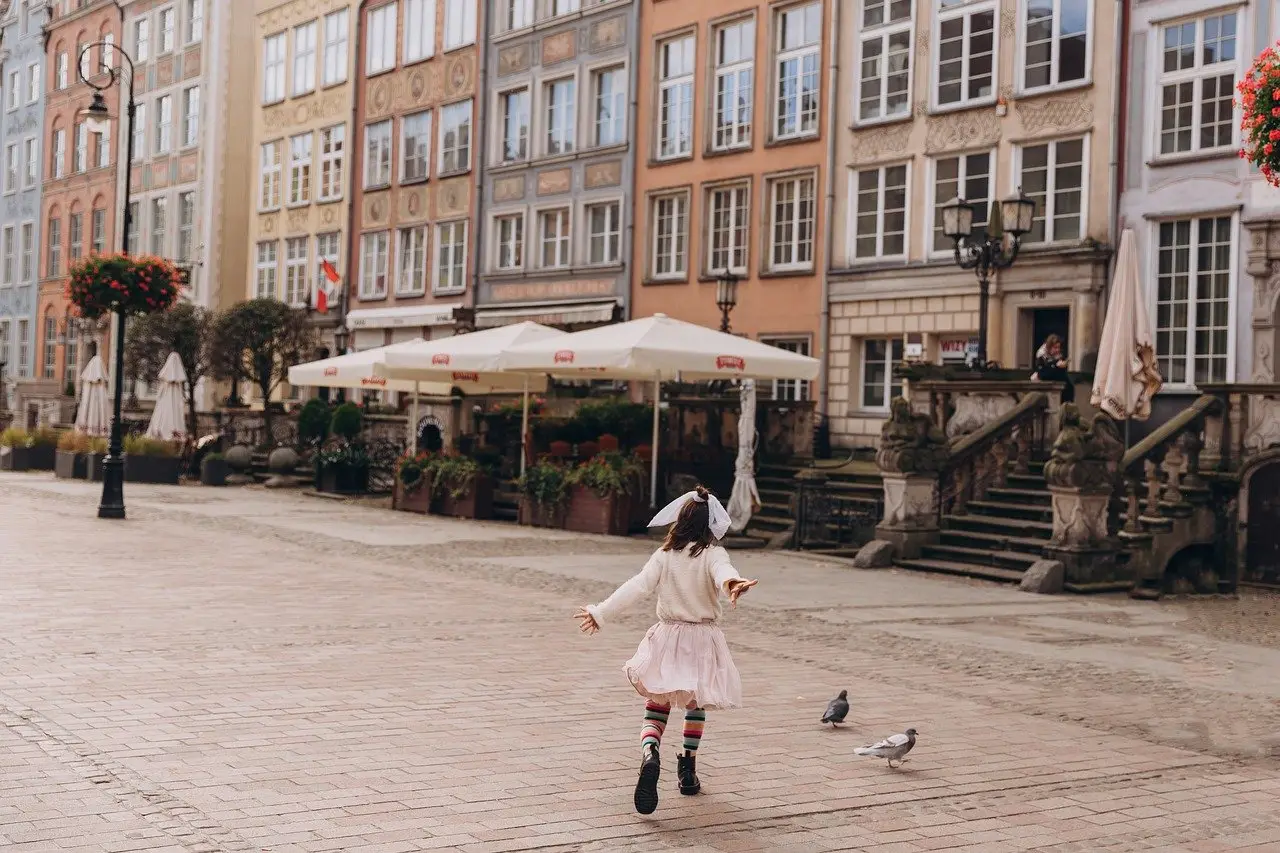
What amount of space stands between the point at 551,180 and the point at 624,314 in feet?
14.4

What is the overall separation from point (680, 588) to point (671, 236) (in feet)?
86.4

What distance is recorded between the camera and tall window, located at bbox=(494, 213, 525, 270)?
37094 millimetres

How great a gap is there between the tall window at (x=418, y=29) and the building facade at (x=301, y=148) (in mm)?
2405

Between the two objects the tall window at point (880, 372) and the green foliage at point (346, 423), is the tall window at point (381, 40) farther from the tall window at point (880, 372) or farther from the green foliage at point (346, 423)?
the tall window at point (880, 372)

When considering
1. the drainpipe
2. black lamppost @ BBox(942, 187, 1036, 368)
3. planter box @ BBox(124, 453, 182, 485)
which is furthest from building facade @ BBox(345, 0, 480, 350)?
black lamppost @ BBox(942, 187, 1036, 368)

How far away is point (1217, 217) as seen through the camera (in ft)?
73.9

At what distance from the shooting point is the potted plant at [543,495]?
23.1m

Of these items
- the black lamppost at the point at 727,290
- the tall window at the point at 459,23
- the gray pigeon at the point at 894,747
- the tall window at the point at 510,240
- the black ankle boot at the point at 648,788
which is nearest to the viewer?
the black ankle boot at the point at 648,788

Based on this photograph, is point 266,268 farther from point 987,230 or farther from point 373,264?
point 987,230

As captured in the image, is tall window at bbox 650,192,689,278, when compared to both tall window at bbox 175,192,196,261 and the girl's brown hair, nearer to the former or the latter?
tall window at bbox 175,192,196,261

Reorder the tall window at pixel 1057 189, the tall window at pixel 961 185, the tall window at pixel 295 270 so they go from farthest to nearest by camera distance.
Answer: the tall window at pixel 295 270
the tall window at pixel 961 185
the tall window at pixel 1057 189

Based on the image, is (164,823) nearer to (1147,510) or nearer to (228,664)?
(228,664)

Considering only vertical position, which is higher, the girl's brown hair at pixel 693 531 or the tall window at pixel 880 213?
the tall window at pixel 880 213

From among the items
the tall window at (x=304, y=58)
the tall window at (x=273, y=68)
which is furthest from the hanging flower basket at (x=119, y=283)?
the tall window at (x=273, y=68)
